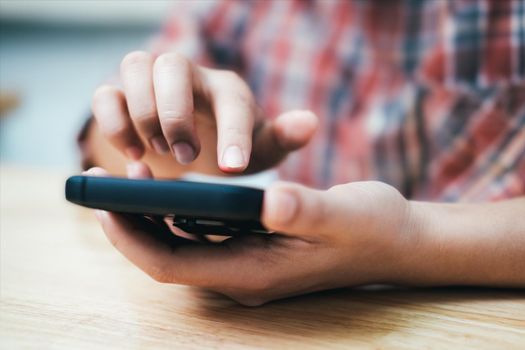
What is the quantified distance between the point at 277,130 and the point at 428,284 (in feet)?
0.65

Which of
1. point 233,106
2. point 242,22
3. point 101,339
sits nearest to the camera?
point 101,339

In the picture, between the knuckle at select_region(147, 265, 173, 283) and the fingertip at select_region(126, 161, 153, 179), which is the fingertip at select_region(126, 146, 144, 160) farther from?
the knuckle at select_region(147, 265, 173, 283)

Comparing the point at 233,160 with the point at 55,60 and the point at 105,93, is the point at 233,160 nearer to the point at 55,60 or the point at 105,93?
the point at 105,93

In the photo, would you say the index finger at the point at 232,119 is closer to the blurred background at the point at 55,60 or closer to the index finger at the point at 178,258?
the index finger at the point at 178,258

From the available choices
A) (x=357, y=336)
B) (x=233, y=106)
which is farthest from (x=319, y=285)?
(x=233, y=106)

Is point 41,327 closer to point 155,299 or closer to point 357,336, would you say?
point 155,299

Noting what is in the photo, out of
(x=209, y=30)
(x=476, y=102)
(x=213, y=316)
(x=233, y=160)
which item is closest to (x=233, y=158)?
(x=233, y=160)

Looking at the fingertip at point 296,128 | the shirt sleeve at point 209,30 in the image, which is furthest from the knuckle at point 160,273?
the shirt sleeve at point 209,30

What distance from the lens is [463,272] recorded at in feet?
1.19

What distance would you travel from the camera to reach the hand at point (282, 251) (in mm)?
291

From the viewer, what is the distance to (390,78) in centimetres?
81

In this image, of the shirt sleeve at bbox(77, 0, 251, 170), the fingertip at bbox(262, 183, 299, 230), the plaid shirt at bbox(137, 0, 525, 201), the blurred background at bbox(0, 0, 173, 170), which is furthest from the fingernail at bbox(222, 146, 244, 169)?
the blurred background at bbox(0, 0, 173, 170)

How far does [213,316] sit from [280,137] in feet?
0.69

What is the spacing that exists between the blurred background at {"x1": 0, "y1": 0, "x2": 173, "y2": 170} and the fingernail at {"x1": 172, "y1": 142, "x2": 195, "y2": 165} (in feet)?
4.05
